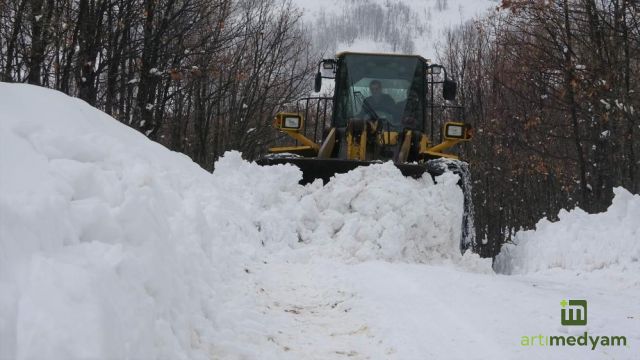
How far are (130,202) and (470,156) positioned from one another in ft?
62.4

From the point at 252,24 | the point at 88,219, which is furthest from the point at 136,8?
the point at 88,219

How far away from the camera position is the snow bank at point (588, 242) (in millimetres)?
7492

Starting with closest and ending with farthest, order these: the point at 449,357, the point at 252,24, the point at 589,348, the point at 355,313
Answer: the point at 449,357
the point at 589,348
the point at 355,313
the point at 252,24

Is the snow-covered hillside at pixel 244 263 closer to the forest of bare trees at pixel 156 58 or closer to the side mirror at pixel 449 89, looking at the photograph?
the side mirror at pixel 449 89

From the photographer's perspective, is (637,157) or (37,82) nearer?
(37,82)

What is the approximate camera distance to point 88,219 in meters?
2.77

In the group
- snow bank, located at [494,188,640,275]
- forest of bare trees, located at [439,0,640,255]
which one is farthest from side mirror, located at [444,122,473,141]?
forest of bare trees, located at [439,0,640,255]

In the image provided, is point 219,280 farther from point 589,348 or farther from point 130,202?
point 589,348

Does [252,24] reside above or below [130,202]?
above

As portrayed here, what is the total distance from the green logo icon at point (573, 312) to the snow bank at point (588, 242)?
2938 mm

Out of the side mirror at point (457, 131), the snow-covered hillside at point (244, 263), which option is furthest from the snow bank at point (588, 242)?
the side mirror at point (457, 131)

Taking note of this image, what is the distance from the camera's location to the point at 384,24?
136875mm

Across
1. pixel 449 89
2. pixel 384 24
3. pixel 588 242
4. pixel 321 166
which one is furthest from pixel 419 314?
pixel 384 24

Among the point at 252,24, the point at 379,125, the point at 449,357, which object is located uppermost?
the point at 252,24
